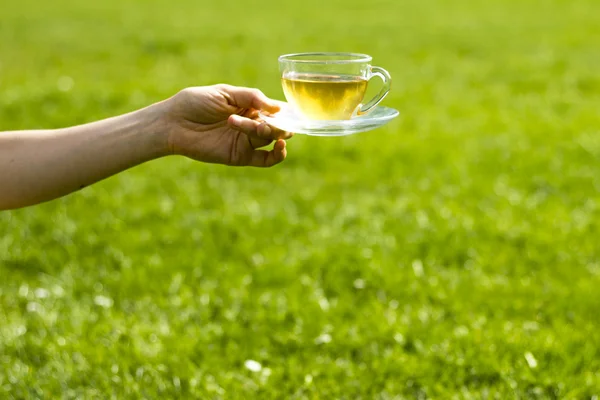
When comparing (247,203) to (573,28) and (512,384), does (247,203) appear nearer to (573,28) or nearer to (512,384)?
(512,384)

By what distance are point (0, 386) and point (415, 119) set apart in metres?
5.00

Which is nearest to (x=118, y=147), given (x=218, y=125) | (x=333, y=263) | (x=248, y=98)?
(x=218, y=125)

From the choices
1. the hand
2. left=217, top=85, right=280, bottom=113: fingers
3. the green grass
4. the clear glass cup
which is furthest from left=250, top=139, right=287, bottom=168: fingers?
the green grass

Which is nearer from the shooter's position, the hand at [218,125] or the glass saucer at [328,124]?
the glass saucer at [328,124]

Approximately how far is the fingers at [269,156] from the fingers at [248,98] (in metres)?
0.12

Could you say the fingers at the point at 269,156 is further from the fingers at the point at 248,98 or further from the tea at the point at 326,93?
the tea at the point at 326,93

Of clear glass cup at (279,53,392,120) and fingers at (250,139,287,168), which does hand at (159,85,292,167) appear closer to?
fingers at (250,139,287,168)

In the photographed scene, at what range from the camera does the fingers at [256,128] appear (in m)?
2.34

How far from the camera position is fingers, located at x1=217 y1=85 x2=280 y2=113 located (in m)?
2.53

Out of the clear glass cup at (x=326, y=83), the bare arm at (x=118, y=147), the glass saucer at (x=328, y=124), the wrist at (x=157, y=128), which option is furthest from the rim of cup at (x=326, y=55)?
the wrist at (x=157, y=128)

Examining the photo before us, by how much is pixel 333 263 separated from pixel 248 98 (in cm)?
200

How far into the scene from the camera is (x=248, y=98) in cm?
255

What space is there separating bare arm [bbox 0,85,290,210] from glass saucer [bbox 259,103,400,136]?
0.24m

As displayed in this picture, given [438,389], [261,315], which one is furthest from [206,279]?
[438,389]
